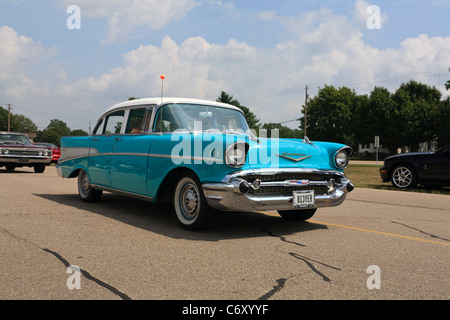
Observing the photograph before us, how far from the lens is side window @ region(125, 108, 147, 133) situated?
6.13 m

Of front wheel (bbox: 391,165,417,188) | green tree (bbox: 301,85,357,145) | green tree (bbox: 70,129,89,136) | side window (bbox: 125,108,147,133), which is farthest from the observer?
green tree (bbox: 301,85,357,145)

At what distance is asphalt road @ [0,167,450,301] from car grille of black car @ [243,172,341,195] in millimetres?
542

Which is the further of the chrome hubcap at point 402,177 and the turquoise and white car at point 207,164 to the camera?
the chrome hubcap at point 402,177

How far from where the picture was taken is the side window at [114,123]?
6684 millimetres

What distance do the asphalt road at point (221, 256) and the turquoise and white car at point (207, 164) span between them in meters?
0.41

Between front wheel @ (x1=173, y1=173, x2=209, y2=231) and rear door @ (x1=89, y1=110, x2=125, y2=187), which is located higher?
rear door @ (x1=89, y1=110, x2=125, y2=187)

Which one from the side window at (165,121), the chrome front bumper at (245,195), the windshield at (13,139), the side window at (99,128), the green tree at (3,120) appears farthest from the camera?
the green tree at (3,120)

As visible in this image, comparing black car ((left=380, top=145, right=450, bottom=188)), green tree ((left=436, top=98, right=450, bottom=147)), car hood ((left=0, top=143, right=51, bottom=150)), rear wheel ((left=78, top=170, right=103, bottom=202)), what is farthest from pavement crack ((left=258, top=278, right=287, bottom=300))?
green tree ((left=436, top=98, right=450, bottom=147))

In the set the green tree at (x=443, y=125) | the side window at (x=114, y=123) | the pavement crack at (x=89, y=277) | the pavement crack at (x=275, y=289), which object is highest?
the green tree at (x=443, y=125)

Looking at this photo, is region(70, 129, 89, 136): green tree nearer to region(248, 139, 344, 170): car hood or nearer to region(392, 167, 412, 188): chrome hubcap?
region(248, 139, 344, 170): car hood

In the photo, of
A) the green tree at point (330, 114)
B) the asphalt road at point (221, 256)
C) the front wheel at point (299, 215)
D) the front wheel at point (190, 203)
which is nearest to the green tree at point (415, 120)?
the green tree at point (330, 114)

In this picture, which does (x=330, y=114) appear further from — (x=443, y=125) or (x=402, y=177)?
(x=402, y=177)

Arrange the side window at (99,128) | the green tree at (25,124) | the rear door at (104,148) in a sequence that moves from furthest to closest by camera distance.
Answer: the green tree at (25,124) < the side window at (99,128) < the rear door at (104,148)

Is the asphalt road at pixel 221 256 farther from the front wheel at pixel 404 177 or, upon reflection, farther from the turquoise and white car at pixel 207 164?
the front wheel at pixel 404 177
